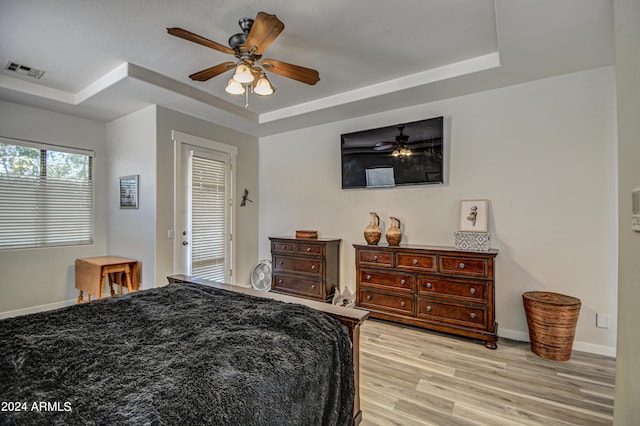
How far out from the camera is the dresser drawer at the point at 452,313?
298cm

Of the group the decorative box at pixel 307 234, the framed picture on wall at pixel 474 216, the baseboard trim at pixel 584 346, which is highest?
the framed picture on wall at pixel 474 216

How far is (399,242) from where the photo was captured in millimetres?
3629

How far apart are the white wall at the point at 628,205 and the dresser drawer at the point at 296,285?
304 centimetres

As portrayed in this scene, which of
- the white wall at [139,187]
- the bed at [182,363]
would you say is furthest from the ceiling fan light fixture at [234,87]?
the white wall at [139,187]

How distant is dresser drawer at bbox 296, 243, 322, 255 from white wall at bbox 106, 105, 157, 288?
1841 millimetres

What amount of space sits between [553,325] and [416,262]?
1280 mm

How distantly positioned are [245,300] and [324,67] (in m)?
2.45

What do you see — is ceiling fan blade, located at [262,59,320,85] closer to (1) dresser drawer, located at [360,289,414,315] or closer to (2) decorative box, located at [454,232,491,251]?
(2) decorative box, located at [454,232,491,251]

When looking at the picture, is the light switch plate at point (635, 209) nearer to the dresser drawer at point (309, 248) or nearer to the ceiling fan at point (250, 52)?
the ceiling fan at point (250, 52)

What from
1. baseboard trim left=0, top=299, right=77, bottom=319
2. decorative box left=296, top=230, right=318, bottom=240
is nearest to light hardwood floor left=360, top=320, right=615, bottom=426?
decorative box left=296, top=230, right=318, bottom=240

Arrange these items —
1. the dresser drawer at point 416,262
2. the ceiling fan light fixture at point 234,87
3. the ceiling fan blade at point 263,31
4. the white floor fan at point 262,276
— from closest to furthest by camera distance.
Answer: the ceiling fan blade at point 263,31 < the ceiling fan light fixture at point 234,87 < the dresser drawer at point 416,262 < the white floor fan at point 262,276

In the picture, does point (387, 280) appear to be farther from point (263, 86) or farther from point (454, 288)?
point (263, 86)

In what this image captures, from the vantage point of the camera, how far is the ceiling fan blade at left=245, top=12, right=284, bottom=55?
190 centimetres

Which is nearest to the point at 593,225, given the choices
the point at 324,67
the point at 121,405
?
the point at 324,67
